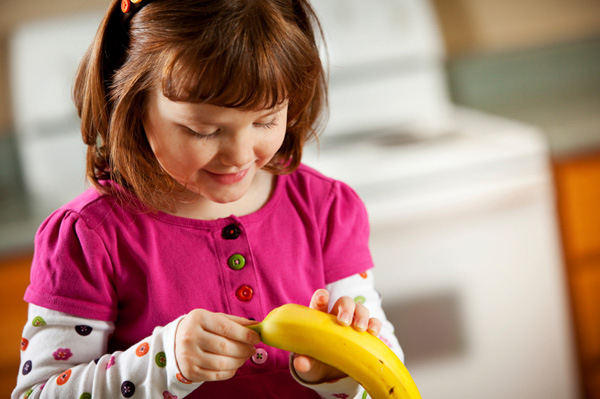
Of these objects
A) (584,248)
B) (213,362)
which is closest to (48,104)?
(213,362)

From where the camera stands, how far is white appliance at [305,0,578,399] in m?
1.43

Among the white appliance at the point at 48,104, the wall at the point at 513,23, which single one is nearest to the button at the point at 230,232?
the white appliance at the point at 48,104

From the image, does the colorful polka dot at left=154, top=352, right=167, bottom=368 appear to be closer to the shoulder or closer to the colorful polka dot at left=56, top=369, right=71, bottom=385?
the colorful polka dot at left=56, top=369, right=71, bottom=385

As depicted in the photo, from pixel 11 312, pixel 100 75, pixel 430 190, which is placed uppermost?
pixel 100 75

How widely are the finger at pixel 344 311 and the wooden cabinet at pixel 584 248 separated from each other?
1.09 meters

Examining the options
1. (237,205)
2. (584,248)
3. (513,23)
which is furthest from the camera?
(513,23)

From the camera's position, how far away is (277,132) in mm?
723

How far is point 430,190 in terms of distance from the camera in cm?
143

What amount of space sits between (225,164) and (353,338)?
224 mm

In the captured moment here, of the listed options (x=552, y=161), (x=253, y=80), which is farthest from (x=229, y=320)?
(x=552, y=161)

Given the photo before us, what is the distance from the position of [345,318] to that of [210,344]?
14 centimetres

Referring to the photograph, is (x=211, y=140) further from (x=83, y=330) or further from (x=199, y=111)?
(x=83, y=330)

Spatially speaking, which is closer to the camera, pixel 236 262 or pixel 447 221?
pixel 236 262

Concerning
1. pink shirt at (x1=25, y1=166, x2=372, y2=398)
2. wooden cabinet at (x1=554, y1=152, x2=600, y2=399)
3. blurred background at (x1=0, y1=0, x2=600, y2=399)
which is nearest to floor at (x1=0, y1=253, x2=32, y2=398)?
blurred background at (x1=0, y1=0, x2=600, y2=399)
